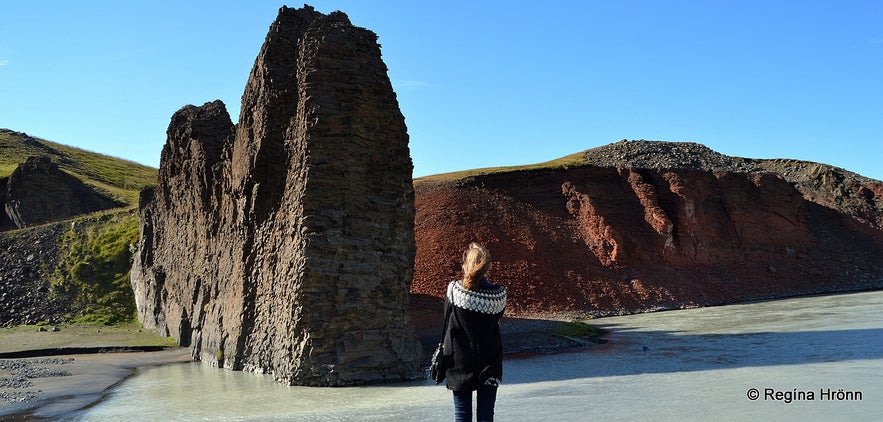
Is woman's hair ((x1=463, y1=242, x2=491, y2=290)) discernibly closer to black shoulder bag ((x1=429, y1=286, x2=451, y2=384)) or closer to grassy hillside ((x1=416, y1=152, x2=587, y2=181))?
black shoulder bag ((x1=429, y1=286, x2=451, y2=384))

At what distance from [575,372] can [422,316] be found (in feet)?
47.8

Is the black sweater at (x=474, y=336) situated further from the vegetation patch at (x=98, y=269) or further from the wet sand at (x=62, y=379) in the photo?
the vegetation patch at (x=98, y=269)

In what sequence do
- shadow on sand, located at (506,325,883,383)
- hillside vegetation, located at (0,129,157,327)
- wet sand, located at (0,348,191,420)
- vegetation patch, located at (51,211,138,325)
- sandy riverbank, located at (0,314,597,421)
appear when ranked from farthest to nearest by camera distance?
vegetation patch, located at (51,211,138,325) < hillside vegetation, located at (0,129,157,327) < shadow on sand, located at (506,325,883,383) < sandy riverbank, located at (0,314,597,421) < wet sand, located at (0,348,191,420)

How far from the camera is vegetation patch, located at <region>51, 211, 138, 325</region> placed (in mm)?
34250

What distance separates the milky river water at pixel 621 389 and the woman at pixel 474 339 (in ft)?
16.4

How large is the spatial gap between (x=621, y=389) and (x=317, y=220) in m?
7.19

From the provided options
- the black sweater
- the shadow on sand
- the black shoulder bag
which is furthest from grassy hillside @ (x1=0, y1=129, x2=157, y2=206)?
the black sweater

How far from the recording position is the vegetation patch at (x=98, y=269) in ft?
112

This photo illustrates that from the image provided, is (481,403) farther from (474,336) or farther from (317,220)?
(317,220)

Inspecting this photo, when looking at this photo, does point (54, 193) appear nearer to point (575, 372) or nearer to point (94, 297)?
point (94, 297)

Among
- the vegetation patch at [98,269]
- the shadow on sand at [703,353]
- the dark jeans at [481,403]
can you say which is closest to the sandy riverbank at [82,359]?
the shadow on sand at [703,353]

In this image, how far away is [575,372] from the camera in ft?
53.9

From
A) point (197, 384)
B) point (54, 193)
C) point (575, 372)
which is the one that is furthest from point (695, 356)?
point (54, 193)

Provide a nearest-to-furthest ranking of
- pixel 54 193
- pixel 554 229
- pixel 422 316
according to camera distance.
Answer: pixel 422 316 < pixel 554 229 < pixel 54 193
